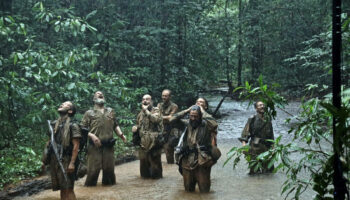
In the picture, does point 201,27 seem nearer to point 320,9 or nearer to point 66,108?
point 320,9

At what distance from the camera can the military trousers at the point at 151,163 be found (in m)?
9.54

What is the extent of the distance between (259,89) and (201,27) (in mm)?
16714

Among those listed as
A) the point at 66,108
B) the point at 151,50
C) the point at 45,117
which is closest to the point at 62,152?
the point at 66,108

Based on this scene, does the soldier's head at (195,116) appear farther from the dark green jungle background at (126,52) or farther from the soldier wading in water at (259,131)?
the dark green jungle background at (126,52)

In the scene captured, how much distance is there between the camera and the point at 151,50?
1762cm

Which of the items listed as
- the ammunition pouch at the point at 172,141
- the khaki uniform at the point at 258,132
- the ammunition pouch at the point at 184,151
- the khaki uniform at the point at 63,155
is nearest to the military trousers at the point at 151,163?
the ammunition pouch at the point at 184,151

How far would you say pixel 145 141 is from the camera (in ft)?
31.3

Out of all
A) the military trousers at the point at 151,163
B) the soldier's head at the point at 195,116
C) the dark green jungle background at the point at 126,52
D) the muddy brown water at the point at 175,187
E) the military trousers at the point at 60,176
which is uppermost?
the dark green jungle background at the point at 126,52

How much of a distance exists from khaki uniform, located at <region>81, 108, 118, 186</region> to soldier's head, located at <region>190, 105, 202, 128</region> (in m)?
1.87

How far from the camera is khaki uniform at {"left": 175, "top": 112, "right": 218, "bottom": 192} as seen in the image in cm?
788

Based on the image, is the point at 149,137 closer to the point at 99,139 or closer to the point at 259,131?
the point at 99,139

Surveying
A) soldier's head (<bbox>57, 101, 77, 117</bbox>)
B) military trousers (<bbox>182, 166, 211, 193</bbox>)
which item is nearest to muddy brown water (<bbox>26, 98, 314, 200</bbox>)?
military trousers (<bbox>182, 166, 211, 193</bbox>)

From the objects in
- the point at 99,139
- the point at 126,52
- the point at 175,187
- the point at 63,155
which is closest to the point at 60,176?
the point at 63,155

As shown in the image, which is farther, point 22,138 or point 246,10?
point 246,10
